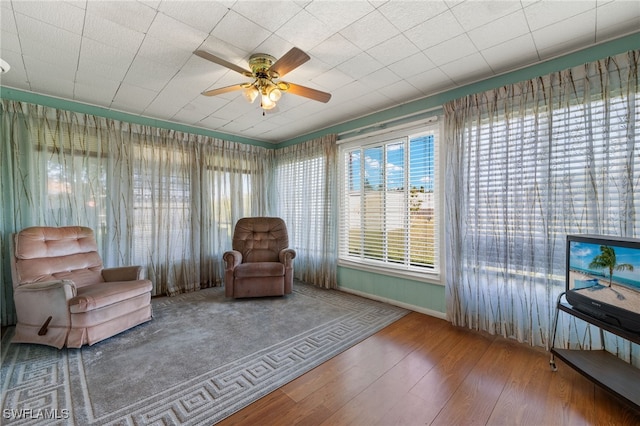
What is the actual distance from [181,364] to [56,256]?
1.94 m

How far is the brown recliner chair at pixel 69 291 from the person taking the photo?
2.34 metres

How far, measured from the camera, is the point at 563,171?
7.38ft

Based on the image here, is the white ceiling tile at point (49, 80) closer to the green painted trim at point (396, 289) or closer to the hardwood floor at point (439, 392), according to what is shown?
the hardwood floor at point (439, 392)

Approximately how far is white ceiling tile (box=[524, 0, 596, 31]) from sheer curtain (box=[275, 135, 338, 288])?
2646mm

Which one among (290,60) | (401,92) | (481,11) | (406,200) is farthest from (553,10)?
(406,200)

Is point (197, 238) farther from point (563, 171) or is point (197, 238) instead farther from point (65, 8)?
point (563, 171)

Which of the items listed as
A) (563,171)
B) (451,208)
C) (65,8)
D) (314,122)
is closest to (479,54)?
(563,171)

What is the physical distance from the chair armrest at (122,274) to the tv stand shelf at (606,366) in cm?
399

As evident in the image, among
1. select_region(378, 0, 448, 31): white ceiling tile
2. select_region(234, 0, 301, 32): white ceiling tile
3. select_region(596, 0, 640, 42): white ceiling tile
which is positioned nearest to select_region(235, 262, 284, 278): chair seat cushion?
select_region(234, 0, 301, 32): white ceiling tile

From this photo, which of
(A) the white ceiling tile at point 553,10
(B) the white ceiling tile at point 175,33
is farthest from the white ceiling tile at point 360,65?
(B) the white ceiling tile at point 175,33

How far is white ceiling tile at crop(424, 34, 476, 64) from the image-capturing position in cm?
214

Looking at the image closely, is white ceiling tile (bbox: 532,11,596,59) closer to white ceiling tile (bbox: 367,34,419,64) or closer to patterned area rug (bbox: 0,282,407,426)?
white ceiling tile (bbox: 367,34,419,64)

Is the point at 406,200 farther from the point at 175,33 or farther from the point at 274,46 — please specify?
the point at 175,33

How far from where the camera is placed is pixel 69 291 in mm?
2373
